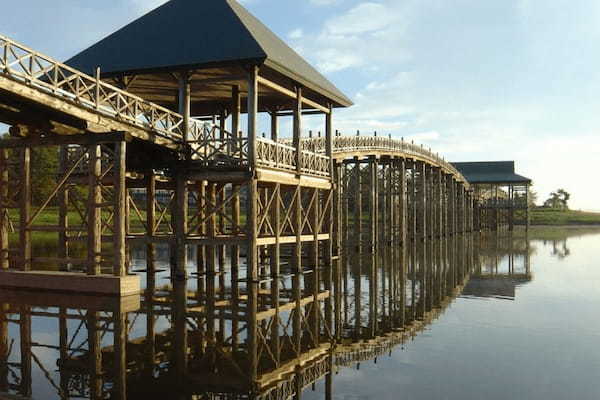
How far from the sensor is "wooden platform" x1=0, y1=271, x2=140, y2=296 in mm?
15016

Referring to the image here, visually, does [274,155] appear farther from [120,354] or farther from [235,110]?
[120,354]

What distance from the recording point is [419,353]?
1024 cm

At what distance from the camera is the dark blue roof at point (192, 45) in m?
18.0

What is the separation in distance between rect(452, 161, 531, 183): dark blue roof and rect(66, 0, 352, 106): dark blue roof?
5526cm

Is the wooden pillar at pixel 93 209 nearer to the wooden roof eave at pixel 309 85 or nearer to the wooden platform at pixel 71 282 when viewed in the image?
the wooden platform at pixel 71 282

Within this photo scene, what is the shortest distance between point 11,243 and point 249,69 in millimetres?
22887

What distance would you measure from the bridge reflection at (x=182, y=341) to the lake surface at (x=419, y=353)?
0.14ft

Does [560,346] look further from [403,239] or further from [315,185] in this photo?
[403,239]

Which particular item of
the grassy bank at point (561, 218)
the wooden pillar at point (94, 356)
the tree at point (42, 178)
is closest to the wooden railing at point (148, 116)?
the wooden pillar at point (94, 356)

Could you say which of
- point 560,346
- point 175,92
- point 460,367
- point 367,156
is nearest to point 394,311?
point 560,346

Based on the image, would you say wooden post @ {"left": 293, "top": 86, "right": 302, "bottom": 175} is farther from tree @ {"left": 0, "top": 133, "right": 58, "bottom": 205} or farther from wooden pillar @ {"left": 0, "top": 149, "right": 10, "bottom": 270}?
tree @ {"left": 0, "top": 133, "right": 58, "bottom": 205}

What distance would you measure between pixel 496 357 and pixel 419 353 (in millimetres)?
1236

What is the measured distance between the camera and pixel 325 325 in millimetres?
12727

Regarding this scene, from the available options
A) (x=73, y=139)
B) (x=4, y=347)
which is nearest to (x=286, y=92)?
(x=73, y=139)
